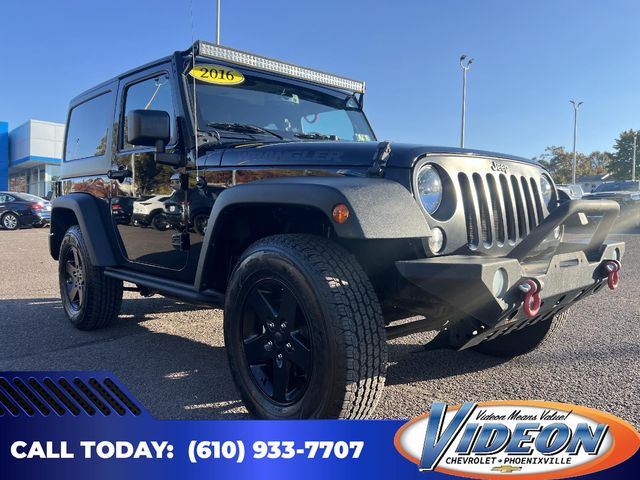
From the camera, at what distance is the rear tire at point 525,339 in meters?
3.70

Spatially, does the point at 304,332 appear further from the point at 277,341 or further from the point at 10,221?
the point at 10,221

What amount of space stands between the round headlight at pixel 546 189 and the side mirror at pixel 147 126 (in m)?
2.36

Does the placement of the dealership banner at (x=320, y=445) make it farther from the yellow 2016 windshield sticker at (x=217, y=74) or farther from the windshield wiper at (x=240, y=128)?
the yellow 2016 windshield sticker at (x=217, y=74)

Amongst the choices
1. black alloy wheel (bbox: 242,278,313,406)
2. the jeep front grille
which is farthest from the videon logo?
the jeep front grille

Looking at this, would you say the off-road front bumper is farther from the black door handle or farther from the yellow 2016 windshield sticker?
the black door handle

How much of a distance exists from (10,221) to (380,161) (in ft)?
60.7

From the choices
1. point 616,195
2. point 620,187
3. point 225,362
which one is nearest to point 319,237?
point 225,362

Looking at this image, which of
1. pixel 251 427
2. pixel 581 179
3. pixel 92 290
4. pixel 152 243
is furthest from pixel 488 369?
pixel 581 179

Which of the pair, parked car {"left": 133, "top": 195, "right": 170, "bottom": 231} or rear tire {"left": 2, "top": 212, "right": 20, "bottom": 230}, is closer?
parked car {"left": 133, "top": 195, "right": 170, "bottom": 231}

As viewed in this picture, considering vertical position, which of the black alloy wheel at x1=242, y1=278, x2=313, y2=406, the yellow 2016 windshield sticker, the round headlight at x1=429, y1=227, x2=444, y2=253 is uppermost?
the yellow 2016 windshield sticker

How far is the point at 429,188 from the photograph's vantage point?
8.66 ft

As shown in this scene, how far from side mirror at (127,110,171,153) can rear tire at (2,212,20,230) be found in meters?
17.0

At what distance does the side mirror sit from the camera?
322cm

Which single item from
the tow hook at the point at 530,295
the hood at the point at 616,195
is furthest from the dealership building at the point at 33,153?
the tow hook at the point at 530,295
